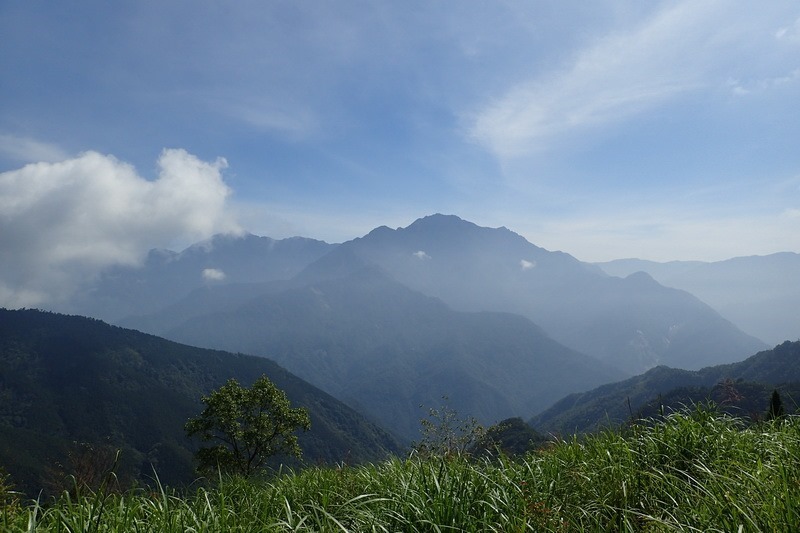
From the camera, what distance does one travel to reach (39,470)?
118 metres

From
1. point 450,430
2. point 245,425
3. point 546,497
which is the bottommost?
point 245,425

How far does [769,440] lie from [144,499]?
302 inches

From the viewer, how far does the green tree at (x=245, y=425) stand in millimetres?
24969

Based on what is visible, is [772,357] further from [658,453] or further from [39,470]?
[39,470]

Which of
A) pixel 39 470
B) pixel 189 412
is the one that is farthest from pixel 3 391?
pixel 39 470

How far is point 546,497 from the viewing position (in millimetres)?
5059

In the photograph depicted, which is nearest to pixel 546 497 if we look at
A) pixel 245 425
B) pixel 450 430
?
pixel 450 430

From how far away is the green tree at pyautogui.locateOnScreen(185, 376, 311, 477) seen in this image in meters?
25.0

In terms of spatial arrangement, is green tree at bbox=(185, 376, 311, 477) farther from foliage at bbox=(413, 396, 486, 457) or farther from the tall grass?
the tall grass

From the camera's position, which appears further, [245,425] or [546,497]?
[245,425]

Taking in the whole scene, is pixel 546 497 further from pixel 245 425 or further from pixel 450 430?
pixel 245 425

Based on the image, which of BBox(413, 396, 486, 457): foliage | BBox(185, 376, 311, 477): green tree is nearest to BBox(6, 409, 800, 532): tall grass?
BBox(413, 396, 486, 457): foliage

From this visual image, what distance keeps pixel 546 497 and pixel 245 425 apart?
1001 inches

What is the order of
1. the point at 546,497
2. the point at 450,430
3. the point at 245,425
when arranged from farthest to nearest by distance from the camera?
1. the point at 245,425
2. the point at 450,430
3. the point at 546,497
